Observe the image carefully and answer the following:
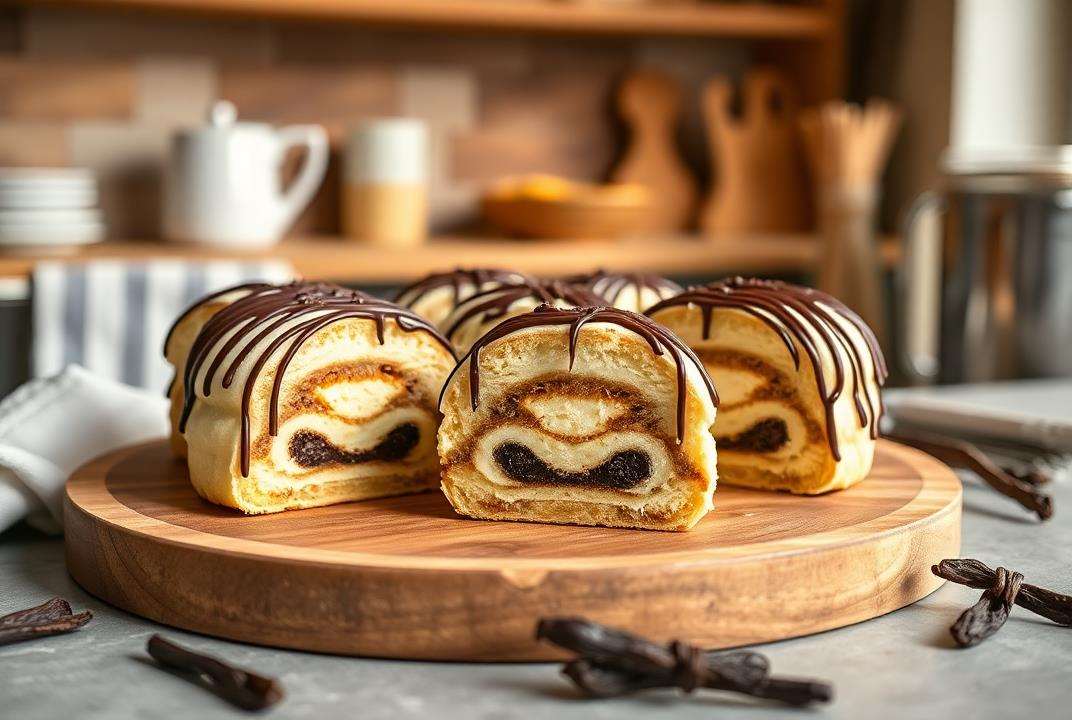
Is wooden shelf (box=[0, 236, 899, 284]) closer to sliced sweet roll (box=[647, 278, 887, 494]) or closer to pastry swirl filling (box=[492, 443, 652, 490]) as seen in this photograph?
sliced sweet roll (box=[647, 278, 887, 494])

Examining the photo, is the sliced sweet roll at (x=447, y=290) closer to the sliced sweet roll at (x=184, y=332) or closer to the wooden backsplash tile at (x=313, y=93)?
the sliced sweet roll at (x=184, y=332)

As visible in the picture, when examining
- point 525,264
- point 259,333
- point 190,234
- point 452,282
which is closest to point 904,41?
point 525,264

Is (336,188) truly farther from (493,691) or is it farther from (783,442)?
(493,691)

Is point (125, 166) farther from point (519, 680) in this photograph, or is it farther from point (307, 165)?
point (519, 680)

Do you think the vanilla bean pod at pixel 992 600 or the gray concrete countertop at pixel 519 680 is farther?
the vanilla bean pod at pixel 992 600

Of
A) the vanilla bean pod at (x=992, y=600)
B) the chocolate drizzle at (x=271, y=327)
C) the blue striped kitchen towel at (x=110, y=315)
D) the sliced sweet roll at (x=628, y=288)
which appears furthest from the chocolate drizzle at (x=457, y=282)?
the blue striped kitchen towel at (x=110, y=315)
